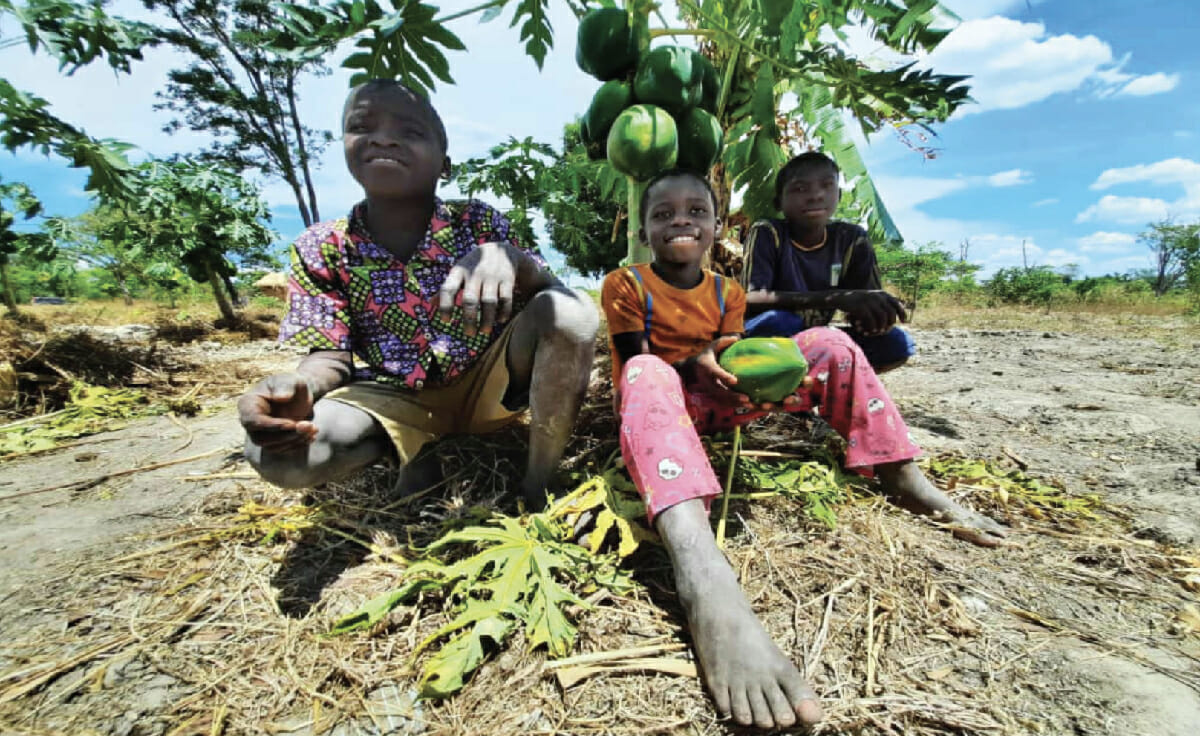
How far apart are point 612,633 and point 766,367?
0.84m

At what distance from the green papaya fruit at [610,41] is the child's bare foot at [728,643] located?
196 centimetres

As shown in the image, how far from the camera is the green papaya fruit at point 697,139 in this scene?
2229mm

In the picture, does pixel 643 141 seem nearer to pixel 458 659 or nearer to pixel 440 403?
pixel 440 403

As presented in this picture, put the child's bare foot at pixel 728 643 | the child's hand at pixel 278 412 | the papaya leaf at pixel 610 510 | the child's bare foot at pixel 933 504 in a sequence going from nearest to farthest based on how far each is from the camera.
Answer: the child's bare foot at pixel 728 643 → the child's hand at pixel 278 412 → the papaya leaf at pixel 610 510 → the child's bare foot at pixel 933 504

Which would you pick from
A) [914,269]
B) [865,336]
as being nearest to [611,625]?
[865,336]

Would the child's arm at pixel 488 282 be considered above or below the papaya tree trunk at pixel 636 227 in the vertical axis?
below

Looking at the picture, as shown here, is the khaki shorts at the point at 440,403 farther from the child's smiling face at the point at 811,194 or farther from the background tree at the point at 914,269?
the background tree at the point at 914,269

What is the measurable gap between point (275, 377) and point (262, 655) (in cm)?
60

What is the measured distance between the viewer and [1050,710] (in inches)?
36.0

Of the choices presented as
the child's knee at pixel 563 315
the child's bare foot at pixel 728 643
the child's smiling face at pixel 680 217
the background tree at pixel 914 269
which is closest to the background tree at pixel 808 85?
the child's smiling face at pixel 680 217

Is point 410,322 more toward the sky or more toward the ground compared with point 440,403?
more toward the sky

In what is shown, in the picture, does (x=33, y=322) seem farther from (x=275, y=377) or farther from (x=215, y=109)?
(x=215, y=109)

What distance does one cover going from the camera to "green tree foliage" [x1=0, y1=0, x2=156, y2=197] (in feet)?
8.34

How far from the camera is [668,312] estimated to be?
1.79 meters
